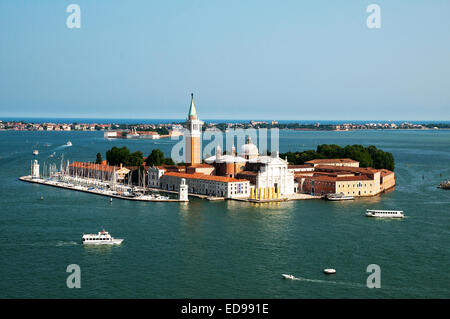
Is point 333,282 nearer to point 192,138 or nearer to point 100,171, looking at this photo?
point 192,138

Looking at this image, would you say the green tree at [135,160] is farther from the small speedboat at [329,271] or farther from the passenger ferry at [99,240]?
the small speedboat at [329,271]

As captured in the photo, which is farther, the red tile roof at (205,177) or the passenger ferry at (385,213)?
the red tile roof at (205,177)

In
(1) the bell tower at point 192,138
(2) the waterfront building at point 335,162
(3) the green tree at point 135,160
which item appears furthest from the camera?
(3) the green tree at point 135,160

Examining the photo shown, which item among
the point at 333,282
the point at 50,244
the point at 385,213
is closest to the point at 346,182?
the point at 385,213

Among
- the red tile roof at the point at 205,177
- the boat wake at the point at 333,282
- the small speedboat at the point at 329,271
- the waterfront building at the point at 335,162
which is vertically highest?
the waterfront building at the point at 335,162

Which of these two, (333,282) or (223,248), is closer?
(333,282)

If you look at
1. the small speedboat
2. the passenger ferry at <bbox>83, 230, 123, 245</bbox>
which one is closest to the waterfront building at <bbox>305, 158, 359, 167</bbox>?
the passenger ferry at <bbox>83, 230, 123, 245</bbox>

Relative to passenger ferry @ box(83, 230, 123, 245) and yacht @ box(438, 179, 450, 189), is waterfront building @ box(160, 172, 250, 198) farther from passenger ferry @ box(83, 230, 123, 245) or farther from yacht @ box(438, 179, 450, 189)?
passenger ferry @ box(83, 230, 123, 245)

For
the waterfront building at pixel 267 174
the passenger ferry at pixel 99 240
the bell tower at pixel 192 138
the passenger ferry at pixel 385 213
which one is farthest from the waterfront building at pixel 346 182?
the passenger ferry at pixel 99 240
